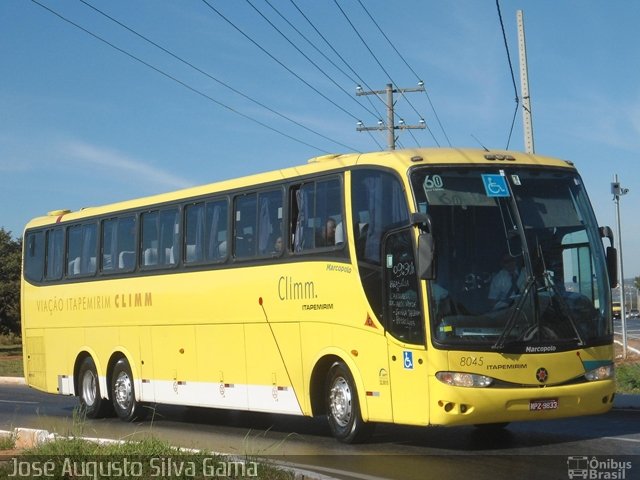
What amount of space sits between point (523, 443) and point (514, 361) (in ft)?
5.60

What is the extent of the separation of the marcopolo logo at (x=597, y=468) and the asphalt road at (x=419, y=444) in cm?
2

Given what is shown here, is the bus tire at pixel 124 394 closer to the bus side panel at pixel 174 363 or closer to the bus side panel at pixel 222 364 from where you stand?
the bus side panel at pixel 174 363

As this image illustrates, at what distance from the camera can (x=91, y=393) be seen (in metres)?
20.4

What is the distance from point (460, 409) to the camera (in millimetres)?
12125

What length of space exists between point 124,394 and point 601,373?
30.7 feet

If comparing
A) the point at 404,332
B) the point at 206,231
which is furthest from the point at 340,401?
the point at 206,231

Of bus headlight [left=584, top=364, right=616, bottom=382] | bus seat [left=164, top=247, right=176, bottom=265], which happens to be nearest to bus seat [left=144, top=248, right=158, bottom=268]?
bus seat [left=164, top=247, right=176, bottom=265]

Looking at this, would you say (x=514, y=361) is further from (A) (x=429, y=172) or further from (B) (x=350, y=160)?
(B) (x=350, y=160)

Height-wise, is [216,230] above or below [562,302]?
above

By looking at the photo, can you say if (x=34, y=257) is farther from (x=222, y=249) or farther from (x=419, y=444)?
(x=419, y=444)

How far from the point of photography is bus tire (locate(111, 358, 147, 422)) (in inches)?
755

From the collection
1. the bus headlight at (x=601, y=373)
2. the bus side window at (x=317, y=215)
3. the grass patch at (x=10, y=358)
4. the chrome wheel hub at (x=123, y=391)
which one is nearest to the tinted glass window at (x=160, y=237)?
the chrome wheel hub at (x=123, y=391)

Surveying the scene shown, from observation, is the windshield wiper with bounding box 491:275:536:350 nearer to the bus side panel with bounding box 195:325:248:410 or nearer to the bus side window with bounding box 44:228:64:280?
the bus side panel with bounding box 195:325:248:410

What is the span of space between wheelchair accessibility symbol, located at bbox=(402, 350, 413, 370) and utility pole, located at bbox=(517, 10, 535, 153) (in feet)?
43.3
